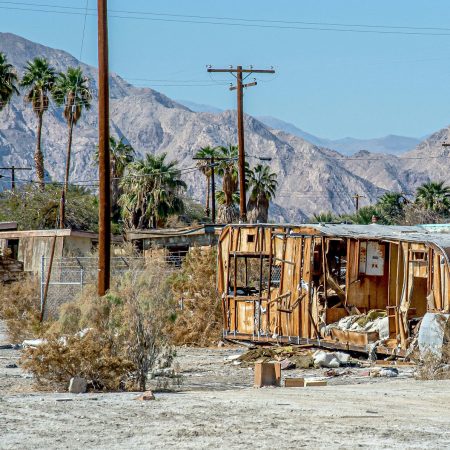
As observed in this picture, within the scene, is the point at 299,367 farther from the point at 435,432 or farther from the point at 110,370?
the point at 435,432

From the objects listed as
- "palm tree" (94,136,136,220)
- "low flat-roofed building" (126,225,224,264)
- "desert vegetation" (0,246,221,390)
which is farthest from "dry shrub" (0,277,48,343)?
"palm tree" (94,136,136,220)

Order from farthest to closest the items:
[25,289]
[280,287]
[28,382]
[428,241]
A: 1. [25,289]
2. [280,287]
3. [428,241]
4. [28,382]

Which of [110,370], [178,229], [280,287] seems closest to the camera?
[110,370]

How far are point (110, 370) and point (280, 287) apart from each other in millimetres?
11322

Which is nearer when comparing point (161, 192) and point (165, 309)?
point (165, 309)

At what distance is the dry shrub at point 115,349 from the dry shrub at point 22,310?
23.5 ft

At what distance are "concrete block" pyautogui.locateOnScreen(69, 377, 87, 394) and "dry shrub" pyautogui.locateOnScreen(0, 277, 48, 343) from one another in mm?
9093

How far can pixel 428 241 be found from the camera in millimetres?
24281

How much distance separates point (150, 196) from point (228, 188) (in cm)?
535

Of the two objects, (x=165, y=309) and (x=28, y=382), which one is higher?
(x=165, y=309)

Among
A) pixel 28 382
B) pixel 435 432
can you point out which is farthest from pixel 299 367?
pixel 435 432

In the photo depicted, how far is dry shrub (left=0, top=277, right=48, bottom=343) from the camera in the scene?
29.9 metres

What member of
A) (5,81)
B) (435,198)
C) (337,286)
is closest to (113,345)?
(337,286)

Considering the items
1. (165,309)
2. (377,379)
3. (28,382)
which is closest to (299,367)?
(377,379)
